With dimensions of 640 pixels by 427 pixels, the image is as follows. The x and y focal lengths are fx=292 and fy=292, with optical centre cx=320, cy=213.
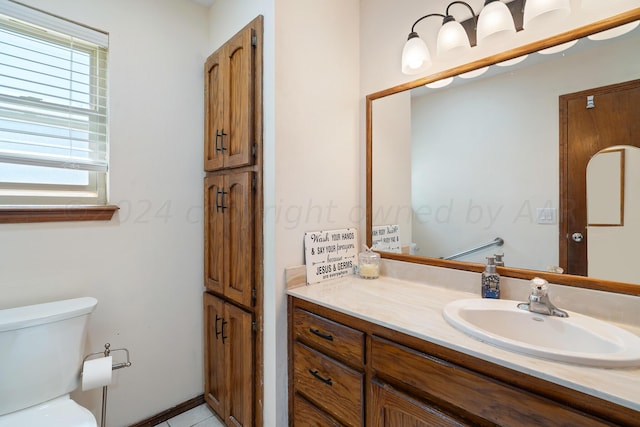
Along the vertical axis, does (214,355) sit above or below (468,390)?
below

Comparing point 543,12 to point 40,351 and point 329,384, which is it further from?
point 40,351

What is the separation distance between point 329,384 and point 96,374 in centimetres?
102

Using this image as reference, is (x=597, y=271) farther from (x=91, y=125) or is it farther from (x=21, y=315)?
(x=91, y=125)

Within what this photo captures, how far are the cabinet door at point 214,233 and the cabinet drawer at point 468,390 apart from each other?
987 mm

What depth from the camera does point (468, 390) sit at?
80 cm

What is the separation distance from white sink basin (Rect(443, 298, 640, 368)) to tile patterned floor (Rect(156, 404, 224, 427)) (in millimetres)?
1520

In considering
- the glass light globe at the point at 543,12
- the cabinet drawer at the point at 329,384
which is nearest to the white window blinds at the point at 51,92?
the cabinet drawer at the point at 329,384

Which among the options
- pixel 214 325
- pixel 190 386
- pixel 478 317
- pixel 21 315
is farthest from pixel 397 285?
pixel 21 315

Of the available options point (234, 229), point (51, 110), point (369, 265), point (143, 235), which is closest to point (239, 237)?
point (234, 229)

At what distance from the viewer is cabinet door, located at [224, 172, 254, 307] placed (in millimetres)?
1414

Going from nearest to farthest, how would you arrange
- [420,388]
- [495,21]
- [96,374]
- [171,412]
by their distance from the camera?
[420,388], [495,21], [96,374], [171,412]

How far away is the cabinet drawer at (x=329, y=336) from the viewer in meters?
1.08

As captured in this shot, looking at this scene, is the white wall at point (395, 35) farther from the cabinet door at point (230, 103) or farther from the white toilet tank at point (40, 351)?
the white toilet tank at point (40, 351)

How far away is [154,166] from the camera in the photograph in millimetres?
1650
